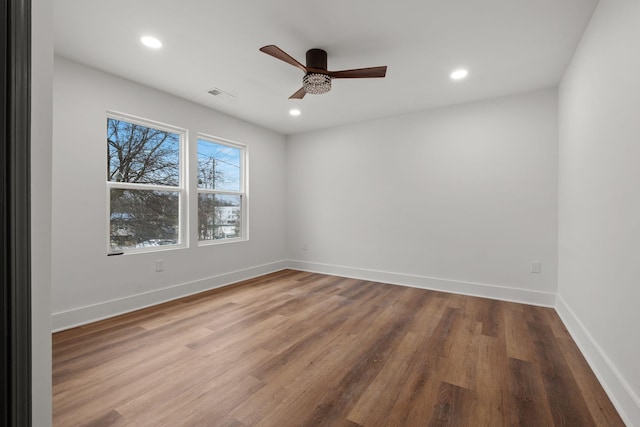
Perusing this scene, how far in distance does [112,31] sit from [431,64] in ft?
9.32

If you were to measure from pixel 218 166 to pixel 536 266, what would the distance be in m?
4.47

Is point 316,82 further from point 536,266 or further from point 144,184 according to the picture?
point 536,266

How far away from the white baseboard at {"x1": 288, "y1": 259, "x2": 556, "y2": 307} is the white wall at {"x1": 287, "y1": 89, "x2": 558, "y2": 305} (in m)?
0.01

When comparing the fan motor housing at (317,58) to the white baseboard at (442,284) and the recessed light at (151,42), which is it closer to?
the recessed light at (151,42)

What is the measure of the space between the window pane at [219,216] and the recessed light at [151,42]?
1967 mm

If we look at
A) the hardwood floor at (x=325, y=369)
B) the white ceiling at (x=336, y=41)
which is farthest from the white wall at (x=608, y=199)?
the white ceiling at (x=336, y=41)

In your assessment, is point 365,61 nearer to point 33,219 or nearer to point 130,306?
point 33,219

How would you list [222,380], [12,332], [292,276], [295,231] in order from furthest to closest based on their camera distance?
1. [295,231]
2. [292,276]
3. [222,380]
4. [12,332]

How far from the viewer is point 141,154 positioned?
338 cm

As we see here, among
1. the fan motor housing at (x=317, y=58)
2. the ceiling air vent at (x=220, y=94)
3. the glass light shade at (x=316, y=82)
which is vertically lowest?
the glass light shade at (x=316, y=82)

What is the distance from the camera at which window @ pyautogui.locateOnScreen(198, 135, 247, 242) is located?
4082mm

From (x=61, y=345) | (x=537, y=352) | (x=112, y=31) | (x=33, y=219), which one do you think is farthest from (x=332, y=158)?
(x=33, y=219)

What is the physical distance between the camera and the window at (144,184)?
123 inches

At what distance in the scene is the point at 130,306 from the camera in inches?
124
